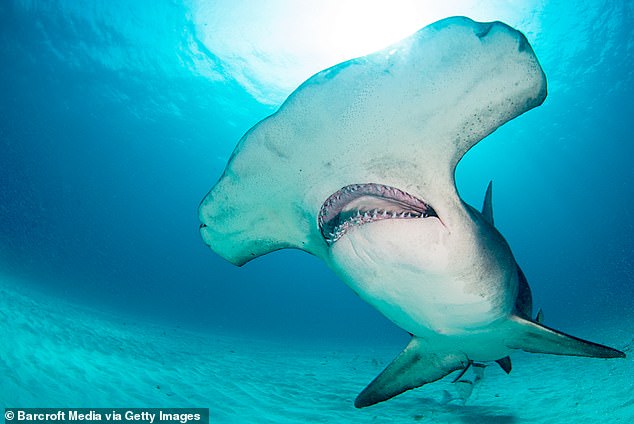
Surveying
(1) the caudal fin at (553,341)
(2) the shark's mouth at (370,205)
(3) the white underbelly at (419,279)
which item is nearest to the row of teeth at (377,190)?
(2) the shark's mouth at (370,205)

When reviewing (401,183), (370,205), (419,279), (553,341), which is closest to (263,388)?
(553,341)

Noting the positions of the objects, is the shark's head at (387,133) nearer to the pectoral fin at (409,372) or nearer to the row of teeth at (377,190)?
the row of teeth at (377,190)

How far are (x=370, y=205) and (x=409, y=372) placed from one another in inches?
79.2

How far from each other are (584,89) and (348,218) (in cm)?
2624

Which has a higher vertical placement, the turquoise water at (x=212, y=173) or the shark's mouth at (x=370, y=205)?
the turquoise water at (x=212, y=173)

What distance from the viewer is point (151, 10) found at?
49.2ft

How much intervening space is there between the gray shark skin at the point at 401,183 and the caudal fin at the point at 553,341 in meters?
0.01

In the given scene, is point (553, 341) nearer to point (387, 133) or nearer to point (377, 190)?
point (377, 190)

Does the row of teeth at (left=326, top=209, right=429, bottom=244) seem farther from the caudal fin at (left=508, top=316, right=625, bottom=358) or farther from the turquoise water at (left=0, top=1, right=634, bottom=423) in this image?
the turquoise water at (left=0, top=1, right=634, bottom=423)

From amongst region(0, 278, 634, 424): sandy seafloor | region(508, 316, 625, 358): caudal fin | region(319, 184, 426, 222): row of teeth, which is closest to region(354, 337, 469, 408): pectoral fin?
region(508, 316, 625, 358): caudal fin

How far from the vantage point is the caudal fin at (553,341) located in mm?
2374

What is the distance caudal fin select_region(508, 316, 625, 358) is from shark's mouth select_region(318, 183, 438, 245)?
4.25ft

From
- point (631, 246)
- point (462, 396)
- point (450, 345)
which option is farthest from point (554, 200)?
point (450, 345)

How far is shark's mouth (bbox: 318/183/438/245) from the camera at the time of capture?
183 centimetres
